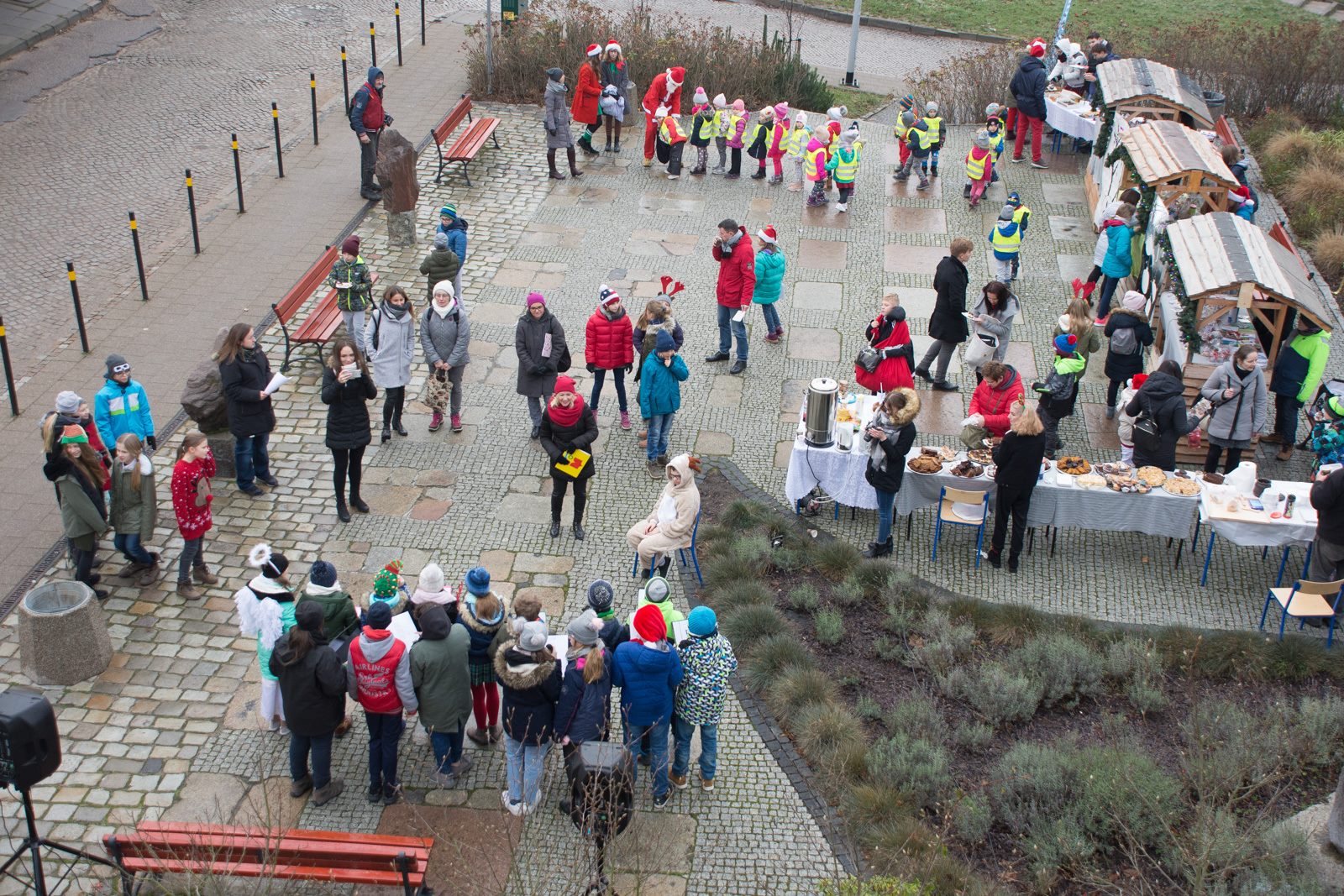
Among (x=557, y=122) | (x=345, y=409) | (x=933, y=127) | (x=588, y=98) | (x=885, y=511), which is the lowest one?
(x=885, y=511)

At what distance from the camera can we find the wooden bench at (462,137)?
59.3 ft

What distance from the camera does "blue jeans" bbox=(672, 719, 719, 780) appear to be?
28.2 feet

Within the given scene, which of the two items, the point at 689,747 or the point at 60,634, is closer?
the point at 689,747

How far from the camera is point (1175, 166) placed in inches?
588

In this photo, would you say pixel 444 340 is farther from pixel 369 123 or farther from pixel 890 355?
pixel 369 123

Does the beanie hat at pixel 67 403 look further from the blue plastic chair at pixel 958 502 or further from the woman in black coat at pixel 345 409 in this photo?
the blue plastic chair at pixel 958 502

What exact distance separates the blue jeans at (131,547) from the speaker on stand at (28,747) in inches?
135

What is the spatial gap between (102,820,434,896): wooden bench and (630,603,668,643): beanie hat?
1808 millimetres

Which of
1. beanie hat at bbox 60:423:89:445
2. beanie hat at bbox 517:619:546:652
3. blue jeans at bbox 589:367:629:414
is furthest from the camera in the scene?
blue jeans at bbox 589:367:629:414

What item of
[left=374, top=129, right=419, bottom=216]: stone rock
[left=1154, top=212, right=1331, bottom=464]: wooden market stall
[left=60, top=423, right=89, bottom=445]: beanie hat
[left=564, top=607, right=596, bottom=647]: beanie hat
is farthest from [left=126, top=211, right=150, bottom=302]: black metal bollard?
[left=1154, top=212, right=1331, bottom=464]: wooden market stall

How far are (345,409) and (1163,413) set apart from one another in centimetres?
721

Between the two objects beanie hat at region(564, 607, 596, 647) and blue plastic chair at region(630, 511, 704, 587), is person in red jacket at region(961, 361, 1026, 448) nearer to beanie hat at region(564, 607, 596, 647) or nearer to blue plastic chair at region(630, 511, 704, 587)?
blue plastic chair at region(630, 511, 704, 587)

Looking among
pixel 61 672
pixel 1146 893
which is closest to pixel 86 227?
pixel 61 672

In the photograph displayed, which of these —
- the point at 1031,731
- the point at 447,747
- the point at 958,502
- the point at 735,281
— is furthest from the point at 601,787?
the point at 735,281
